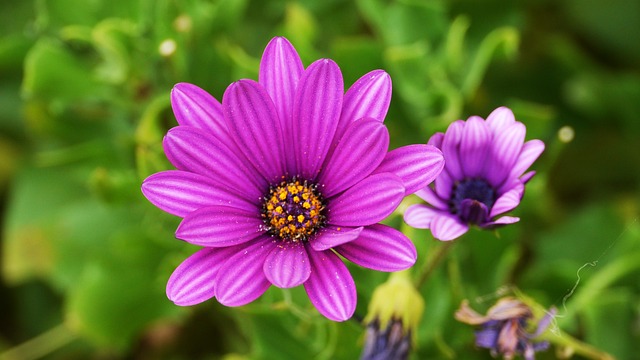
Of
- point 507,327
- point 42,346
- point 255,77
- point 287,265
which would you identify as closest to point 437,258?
point 507,327

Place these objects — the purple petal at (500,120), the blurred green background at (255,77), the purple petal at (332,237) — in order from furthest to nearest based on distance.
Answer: the blurred green background at (255,77) < the purple petal at (500,120) < the purple petal at (332,237)

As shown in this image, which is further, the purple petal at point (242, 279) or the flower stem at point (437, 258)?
the flower stem at point (437, 258)

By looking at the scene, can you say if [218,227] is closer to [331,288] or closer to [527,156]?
[331,288]

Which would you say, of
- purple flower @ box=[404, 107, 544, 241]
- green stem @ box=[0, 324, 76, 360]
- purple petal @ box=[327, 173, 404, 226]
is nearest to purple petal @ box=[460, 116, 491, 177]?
purple flower @ box=[404, 107, 544, 241]

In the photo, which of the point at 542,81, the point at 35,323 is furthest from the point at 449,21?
the point at 35,323

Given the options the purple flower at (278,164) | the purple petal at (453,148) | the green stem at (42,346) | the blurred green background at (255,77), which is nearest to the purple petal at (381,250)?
the purple flower at (278,164)

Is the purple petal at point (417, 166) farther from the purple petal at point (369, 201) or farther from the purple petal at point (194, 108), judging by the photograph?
the purple petal at point (194, 108)
